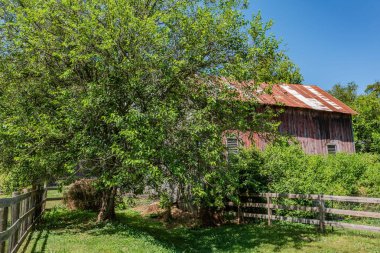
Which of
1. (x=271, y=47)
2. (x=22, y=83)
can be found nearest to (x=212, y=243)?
(x=271, y=47)

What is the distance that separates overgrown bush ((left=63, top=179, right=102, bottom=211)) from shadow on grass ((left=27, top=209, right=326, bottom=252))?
2.80m

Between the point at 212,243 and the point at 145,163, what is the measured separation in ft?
15.4

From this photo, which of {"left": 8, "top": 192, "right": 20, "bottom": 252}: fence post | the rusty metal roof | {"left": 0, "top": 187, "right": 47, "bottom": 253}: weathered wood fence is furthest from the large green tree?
the rusty metal roof

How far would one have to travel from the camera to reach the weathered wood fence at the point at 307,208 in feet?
38.0

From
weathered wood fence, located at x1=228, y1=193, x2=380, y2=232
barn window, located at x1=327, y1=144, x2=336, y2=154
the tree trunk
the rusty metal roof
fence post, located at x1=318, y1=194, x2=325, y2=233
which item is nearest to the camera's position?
weathered wood fence, located at x1=228, y1=193, x2=380, y2=232

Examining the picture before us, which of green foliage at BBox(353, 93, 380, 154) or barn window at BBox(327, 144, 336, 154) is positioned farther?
green foliage at BBox(353, 93, 380, 154)

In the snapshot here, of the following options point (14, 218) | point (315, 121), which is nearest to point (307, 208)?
point (14, 218)

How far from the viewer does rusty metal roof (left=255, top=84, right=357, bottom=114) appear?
29047mm

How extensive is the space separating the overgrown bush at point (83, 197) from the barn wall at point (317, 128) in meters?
14.1

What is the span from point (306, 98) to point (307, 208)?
20718mm

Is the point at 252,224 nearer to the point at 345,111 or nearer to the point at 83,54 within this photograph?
the point at 83,54

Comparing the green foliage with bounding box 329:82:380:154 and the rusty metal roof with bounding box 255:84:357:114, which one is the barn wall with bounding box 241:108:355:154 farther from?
the green foliage with bounding box 329:82:380:154

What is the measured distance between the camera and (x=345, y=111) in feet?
103

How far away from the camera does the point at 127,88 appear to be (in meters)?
10.9
